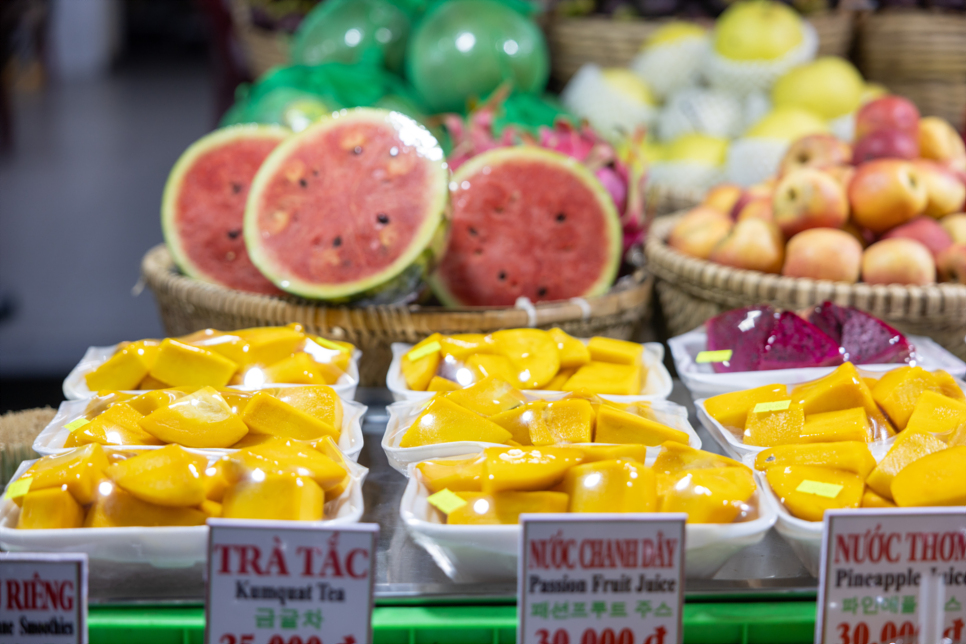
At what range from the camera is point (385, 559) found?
35.4 inches

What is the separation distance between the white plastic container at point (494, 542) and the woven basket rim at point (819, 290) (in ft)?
2.40

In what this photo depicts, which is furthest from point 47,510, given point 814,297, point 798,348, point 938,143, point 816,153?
point 938,143

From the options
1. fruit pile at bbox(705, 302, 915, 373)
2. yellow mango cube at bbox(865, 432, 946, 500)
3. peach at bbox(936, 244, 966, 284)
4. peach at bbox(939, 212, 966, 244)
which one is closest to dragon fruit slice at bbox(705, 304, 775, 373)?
fruit pile at bbox(705, 302, 915, 373)

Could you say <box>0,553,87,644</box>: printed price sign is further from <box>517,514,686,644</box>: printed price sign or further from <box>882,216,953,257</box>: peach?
<box>882,216,953,257</box>: peach

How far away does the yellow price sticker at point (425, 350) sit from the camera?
1.17 metres

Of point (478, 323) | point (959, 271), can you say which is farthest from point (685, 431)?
point (959, 271)

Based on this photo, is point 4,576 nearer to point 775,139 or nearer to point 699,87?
point 775,139

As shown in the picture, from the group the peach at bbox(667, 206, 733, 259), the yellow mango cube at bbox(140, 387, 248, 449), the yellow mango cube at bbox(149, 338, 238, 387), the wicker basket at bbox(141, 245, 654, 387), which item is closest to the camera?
the yellow mango cube at bbox(140, 387, 248, 449)

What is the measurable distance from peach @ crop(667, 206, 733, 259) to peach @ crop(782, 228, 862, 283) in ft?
A: 0.61

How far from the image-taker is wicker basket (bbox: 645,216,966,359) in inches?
56.5

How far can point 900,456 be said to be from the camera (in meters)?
0.89

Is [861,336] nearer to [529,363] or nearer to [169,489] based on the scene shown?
[529,363]

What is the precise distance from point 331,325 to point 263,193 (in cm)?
31

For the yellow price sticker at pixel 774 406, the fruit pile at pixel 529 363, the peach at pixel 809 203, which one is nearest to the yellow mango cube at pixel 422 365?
the fruit pile at pixel 529 363
